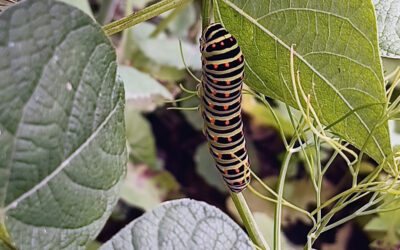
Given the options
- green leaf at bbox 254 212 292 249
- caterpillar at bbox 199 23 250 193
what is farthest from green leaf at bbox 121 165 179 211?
caterpillar at bbox 199 23 250 193

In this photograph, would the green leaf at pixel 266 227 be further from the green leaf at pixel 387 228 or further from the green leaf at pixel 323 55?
the green leaf at pixel 323 55

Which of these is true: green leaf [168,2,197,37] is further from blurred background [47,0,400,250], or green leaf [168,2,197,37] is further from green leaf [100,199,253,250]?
green leaf [100,199,253,250]

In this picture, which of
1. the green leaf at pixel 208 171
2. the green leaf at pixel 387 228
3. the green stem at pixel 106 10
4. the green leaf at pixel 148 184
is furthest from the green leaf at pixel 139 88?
the green leaf at pixel 387 228

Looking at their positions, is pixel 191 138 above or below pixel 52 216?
below

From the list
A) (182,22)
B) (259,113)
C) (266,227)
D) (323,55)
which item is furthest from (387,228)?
(323,55)

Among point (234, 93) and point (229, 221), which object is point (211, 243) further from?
point (234, 93)

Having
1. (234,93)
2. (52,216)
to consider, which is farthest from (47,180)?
(234,93)
